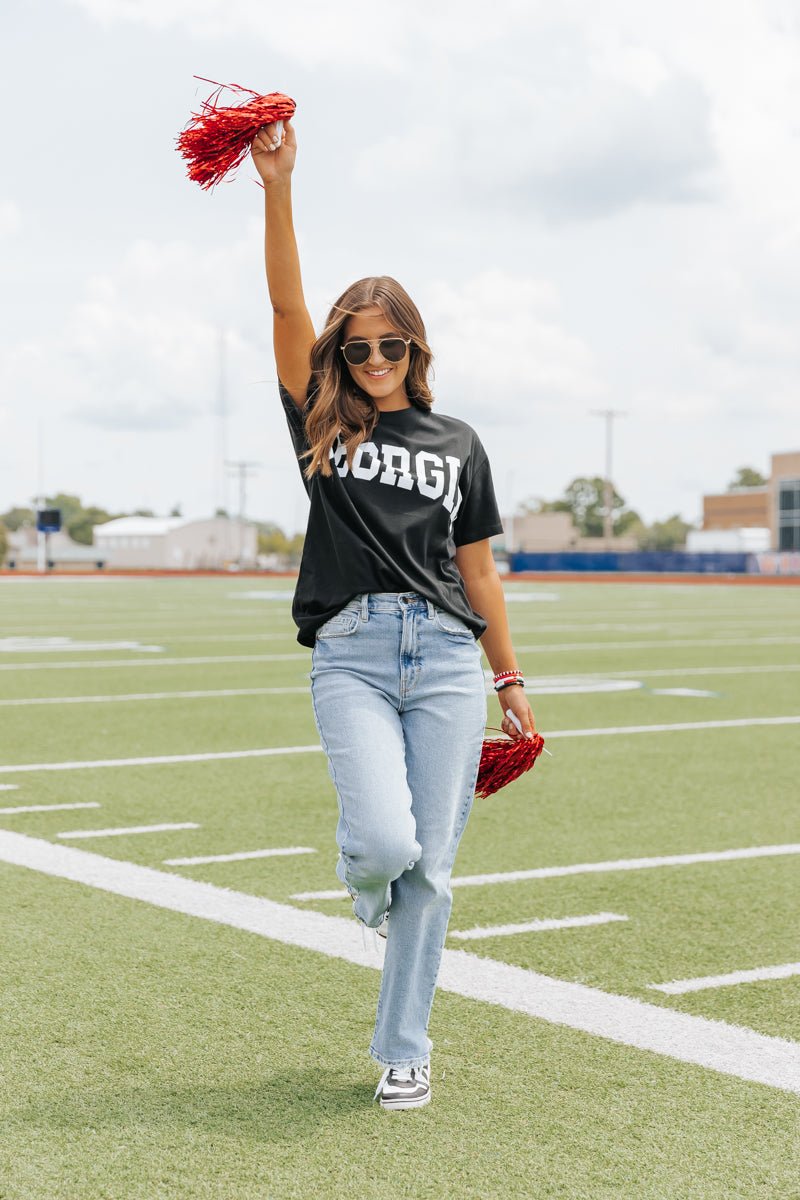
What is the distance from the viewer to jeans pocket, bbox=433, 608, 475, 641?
12.3 ft

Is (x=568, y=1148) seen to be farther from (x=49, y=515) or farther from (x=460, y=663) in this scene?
(x=49, y=515)

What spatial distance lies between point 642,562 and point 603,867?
6694 cm

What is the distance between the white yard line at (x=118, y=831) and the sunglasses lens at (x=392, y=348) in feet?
12.1

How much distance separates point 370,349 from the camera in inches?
147

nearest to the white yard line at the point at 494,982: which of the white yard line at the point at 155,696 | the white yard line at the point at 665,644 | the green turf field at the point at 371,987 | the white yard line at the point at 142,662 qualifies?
the green turf field at the point at 371,987

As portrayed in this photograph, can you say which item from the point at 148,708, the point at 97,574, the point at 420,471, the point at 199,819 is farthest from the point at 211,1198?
the point at 97,574

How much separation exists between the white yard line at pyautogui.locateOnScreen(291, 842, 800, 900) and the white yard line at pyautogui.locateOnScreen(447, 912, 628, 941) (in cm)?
61

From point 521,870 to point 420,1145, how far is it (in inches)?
117

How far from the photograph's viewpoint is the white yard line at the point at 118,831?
22.4 ft

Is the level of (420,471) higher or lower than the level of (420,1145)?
higher

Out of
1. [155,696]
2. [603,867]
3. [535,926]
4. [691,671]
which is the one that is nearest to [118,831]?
[603,867]

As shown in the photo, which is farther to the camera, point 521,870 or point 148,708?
point 148,708

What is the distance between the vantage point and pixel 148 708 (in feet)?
40.3

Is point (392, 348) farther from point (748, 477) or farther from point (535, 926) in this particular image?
point (748, 477)
